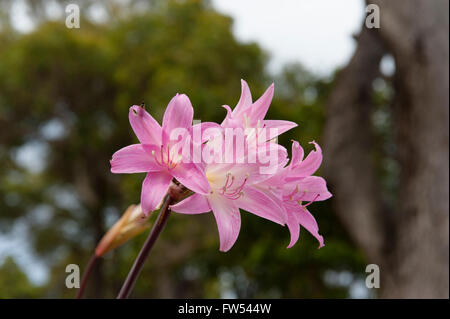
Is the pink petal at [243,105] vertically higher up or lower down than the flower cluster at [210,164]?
higher up

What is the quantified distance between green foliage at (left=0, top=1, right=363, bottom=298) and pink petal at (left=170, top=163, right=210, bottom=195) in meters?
4.77

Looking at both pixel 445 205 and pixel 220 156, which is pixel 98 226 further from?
pixel 220 156

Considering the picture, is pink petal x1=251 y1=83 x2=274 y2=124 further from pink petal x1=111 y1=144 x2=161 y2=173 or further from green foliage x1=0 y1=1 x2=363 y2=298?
green foliage x1=0 y1=1 x2=363 y2=298

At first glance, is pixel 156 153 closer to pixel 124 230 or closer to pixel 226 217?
pixel 226 217

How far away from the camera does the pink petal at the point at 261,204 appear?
0.58 m

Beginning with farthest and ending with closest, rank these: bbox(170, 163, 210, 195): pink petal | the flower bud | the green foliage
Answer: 1. the green foliage
2. the flower bud
3. bbox(170, 163, 210, 195): pink petal

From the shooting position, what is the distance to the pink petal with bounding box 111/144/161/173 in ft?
1.84

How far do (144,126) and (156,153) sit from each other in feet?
0.11

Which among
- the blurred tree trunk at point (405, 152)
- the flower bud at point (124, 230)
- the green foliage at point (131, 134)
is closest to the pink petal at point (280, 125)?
the flower bud at point (124, 230)

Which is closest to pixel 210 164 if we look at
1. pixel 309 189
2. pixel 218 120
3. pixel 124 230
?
pixel 309 189

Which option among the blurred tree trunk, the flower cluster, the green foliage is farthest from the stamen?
the green foliage

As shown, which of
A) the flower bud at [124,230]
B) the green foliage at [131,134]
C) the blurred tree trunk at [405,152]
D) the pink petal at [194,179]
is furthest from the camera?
the green foliage at [131,134]

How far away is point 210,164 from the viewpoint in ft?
1.88

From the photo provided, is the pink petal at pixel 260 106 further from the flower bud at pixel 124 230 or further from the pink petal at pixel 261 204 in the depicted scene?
the flower bud at pixel 124 230
